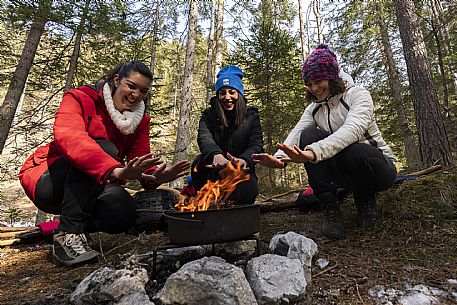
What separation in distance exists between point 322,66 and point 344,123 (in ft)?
1.82

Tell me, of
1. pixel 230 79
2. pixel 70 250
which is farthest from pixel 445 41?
pixel 70 250

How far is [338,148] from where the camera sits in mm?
2352

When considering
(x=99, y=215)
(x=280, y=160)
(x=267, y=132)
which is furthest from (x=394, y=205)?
(x=267, y=132)

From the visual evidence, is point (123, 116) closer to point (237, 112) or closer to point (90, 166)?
point (90, 166)

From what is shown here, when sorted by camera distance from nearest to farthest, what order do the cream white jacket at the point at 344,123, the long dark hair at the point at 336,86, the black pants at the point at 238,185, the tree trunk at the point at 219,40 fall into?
the cream white jacket at the point at 344,123
the long dark hair at the point at 336,86
the black pants at the point at 238,185
the tree trunk at the point at 219,40


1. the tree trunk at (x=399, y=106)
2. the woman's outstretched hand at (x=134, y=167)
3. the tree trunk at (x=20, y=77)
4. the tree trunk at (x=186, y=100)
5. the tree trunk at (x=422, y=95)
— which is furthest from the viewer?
the tree trunk at (x=399, y=106)

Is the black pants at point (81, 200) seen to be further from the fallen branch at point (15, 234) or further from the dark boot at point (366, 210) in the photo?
the dark boot at point (366, 210)

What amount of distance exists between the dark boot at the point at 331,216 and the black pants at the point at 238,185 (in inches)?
29.1

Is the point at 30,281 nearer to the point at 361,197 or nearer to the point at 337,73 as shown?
the point at 361,197

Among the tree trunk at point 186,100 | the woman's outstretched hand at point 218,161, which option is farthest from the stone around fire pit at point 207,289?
the tree trunk at point 186,100

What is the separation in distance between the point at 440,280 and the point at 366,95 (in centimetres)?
153

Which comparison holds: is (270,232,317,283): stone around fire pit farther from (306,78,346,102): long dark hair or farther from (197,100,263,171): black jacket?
(306,78,346,102): long dark hair

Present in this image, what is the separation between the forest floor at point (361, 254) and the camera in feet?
5.72

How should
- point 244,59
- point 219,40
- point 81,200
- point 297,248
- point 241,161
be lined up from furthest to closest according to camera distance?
point 219,40
point 244,59
point 241,161
point 81,200
point 297,248
